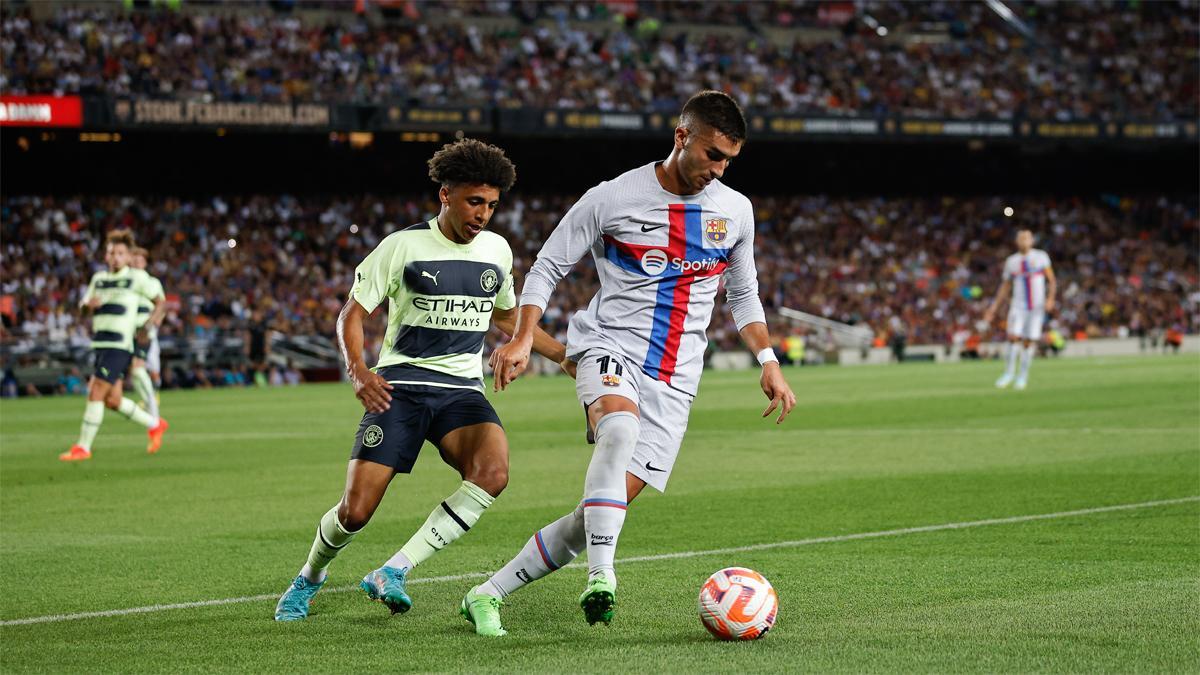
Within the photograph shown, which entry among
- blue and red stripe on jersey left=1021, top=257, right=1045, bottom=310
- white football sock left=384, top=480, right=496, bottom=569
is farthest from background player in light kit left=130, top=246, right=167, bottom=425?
blue and red stripe on jersey left=1021, top=257, right=1045, bottom=310

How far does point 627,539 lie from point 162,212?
34408 mm

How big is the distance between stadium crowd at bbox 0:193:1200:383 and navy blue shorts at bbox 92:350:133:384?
57.4 feet

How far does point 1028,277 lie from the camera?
2431cm

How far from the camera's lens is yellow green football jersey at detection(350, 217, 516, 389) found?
6680 millimetres

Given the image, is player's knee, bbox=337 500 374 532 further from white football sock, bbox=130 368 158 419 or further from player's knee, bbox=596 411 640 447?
white football sock, bbox=130 368 158 419

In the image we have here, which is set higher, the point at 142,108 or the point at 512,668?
the point at 142,108

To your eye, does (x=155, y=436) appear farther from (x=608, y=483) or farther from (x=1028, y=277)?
(x=1028, y=277)

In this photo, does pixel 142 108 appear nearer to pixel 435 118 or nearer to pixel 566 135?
pixel 435 118

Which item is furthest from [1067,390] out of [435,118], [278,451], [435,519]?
[435,118]

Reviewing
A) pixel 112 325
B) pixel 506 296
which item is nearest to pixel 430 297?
pixel 506 296

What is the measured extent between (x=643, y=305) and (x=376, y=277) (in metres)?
1.22

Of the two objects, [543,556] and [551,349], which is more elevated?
[551,349]

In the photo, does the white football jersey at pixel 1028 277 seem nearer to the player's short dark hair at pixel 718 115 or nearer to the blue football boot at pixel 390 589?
the player's short dark hair at pixel 718 115

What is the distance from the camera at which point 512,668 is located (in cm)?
529
